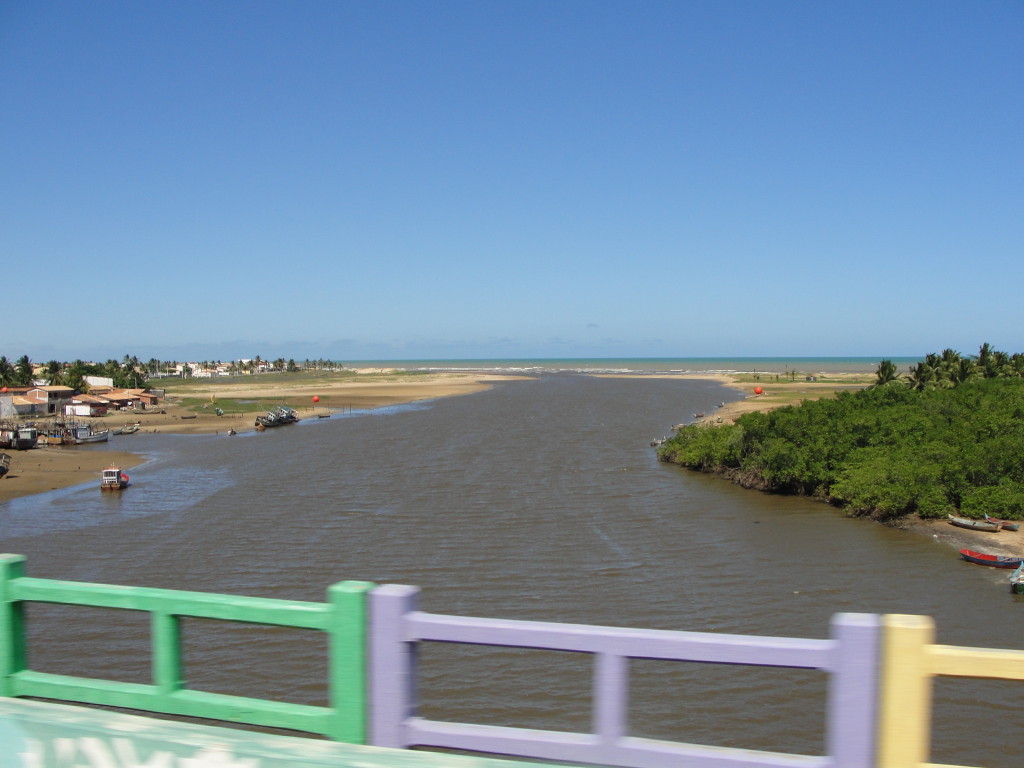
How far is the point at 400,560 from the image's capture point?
23.1 meters

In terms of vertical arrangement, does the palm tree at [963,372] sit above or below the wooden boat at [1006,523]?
above

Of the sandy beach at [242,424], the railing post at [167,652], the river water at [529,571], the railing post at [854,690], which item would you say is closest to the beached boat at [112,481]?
the river water at [529,571]

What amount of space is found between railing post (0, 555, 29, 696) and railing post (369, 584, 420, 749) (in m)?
2.21

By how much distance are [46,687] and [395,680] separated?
221 cm

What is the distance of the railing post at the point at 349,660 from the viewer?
13.7ft

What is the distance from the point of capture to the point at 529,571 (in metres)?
22.0

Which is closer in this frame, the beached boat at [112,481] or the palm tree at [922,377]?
the beached boat at [112,481]

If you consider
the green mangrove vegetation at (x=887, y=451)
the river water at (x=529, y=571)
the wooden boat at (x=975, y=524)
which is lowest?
the river water at (x=529, y=571)

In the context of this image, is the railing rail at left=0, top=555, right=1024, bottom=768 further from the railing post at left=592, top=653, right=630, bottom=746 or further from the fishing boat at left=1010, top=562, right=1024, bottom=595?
the fishing boat at left=1010, top=562, right=1024, bottom=595

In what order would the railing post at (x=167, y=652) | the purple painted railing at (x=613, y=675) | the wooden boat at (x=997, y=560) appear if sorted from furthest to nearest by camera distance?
the wooden boat at (x=997, y=560) → the railing post at (x=167, y=652) → the purple painted railing at (x=613, y=675)

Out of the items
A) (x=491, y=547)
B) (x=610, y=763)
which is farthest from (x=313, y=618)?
(x=491, y=547)

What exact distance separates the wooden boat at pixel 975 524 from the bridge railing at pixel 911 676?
2584 cm

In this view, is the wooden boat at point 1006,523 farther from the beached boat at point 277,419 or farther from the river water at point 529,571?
the beached boat at point 277,419

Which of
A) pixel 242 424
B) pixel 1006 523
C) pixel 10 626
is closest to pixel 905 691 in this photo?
pixel 10 626
